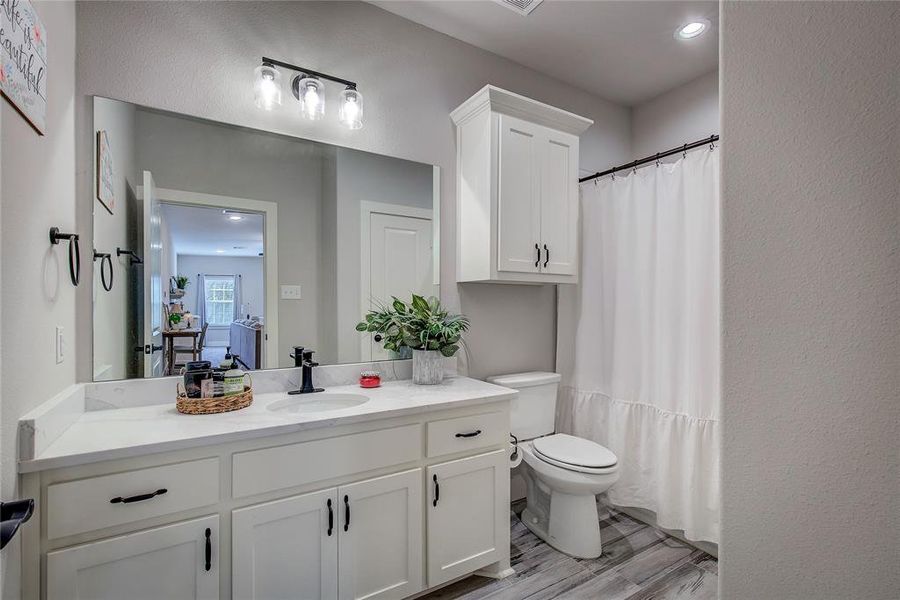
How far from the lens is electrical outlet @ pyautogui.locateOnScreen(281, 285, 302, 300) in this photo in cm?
188

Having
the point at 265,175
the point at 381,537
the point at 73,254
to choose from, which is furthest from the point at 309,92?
the point at 381,537

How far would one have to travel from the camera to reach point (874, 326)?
58cm

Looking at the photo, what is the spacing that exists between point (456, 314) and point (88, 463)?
1.61 m

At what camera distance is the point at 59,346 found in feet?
4.19

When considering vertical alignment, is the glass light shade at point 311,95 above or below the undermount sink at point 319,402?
above

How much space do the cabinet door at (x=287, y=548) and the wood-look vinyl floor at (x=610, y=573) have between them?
0.58 metres

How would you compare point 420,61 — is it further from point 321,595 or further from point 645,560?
point 645,560

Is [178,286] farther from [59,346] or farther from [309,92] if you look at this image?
[309,92]

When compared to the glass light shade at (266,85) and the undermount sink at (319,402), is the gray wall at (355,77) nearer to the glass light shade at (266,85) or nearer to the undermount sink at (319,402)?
the glass light shade at (266,85)

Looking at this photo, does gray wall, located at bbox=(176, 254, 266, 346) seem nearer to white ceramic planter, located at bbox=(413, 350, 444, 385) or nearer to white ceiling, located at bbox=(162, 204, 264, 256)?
white ceiling, located at bbox=(162, 204, 264, 256)

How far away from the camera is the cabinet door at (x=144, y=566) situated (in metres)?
1.08

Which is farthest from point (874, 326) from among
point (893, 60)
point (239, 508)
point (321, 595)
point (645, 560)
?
point (645, 560)

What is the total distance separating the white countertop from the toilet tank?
499mm

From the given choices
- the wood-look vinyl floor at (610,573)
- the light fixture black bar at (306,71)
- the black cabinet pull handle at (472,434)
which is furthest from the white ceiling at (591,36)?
the wood-look vinyl floor at (610,573)
